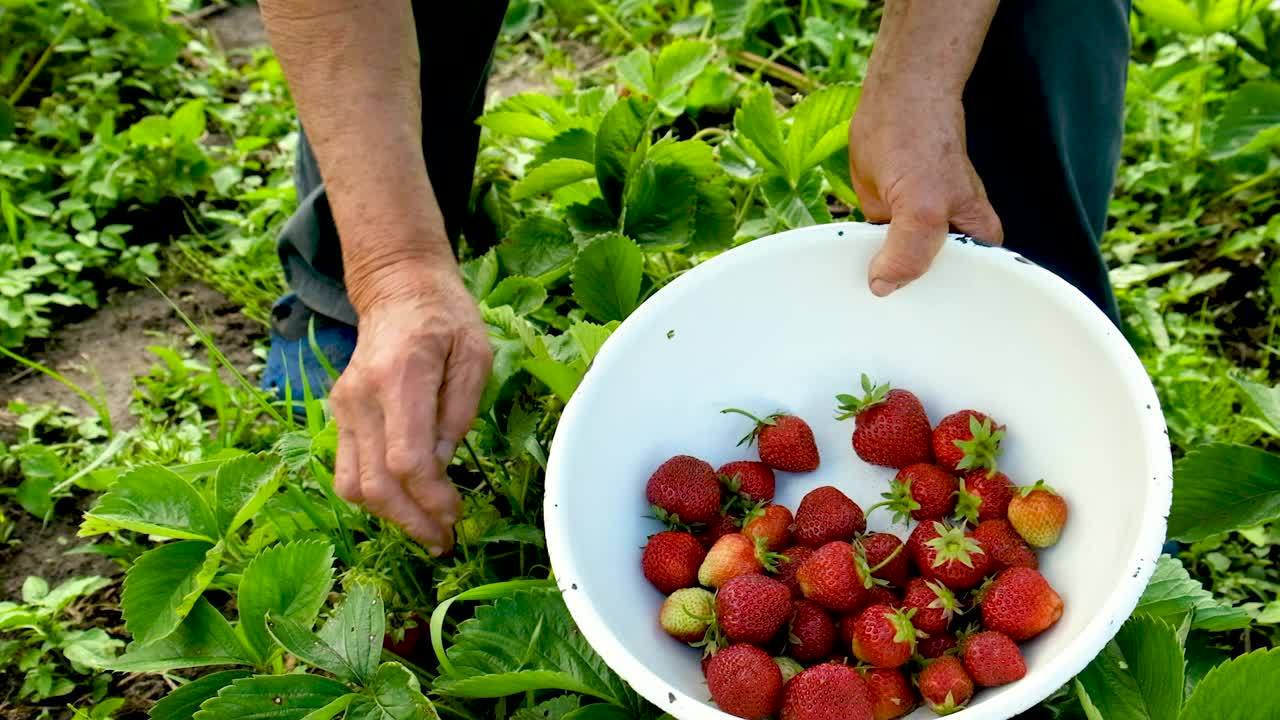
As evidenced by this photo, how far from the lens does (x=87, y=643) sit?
1.48 meters

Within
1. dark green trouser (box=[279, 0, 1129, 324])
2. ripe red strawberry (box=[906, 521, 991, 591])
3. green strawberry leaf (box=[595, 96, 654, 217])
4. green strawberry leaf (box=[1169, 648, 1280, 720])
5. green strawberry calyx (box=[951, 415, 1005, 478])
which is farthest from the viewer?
green strawberry leaf (box=[595, 96, 654, 217])

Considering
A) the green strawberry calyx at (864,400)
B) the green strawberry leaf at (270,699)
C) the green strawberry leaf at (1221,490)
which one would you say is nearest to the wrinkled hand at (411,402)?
the green strawberry leaf at (270,699)

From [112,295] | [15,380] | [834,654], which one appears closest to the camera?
[834,654]

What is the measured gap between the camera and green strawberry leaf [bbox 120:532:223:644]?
3.99 ft

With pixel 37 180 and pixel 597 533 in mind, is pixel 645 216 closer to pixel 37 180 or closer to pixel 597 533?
pixel 597 533

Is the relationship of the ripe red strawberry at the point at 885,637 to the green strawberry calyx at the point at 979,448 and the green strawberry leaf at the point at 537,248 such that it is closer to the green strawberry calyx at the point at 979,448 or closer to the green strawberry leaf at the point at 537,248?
the green strawberry calyx at the point at 979,448

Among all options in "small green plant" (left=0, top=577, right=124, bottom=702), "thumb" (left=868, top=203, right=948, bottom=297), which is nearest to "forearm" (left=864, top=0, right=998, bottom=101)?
"thumb" (left=868, top=203, right=948, bottom=297)

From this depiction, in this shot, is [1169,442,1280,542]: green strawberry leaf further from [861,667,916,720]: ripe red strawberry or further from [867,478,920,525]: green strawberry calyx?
[861,667,916,720]: ripe red strawberry

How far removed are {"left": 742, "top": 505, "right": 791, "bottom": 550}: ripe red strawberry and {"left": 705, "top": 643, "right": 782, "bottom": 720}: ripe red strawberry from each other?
18cm

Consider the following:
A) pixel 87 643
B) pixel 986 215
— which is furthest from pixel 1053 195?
pixel 87 643

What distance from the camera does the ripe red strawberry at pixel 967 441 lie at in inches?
48.0

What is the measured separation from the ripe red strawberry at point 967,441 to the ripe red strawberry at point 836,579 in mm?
192

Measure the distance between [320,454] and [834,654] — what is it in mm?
719

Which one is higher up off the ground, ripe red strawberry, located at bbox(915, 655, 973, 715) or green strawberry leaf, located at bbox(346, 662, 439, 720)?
ripe red strawberry, located at bbox(915, 655, 973, 715)
